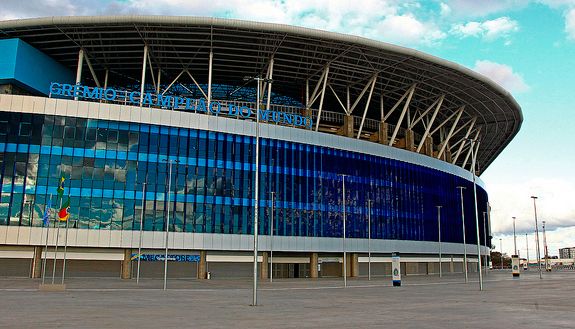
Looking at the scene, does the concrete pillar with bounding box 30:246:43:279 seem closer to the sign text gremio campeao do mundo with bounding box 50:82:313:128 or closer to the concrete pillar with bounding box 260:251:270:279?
the sign text gremio campeao do mundo with bounding box 50:82:313:128

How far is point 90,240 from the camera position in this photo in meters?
59.8

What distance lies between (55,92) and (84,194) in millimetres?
12809

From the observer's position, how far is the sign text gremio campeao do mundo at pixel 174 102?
62.7 metres

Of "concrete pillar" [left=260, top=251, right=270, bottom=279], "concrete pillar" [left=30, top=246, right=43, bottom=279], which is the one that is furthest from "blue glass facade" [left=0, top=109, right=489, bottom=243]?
"concrete pillar" [left=260, top=251, right=270, bottom=279]

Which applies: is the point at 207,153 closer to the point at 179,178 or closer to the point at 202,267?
the point at 179,178

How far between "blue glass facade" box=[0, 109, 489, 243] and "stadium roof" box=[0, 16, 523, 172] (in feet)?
40.5

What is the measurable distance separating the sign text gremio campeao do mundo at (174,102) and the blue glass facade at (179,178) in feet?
10.5

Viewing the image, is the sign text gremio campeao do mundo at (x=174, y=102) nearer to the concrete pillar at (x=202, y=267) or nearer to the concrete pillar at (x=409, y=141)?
the concrete pillar at (x=202, y=267)

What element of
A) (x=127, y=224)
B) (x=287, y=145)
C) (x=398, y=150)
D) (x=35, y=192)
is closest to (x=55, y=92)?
(x=35, y=192)

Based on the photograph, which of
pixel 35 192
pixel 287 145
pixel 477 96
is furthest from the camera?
pixel 477 96

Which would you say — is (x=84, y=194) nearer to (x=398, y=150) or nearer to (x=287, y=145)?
(x=287, y=145)

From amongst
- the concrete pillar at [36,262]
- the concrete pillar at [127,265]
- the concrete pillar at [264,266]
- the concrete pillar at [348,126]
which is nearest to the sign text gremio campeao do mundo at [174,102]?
the concrete pillar at [348,126]

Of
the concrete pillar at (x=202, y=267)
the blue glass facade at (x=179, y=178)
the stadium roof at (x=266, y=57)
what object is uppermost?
the stadium roof at (x=266, y=57)

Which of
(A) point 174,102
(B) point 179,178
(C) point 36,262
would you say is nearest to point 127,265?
(C) point 36,262
